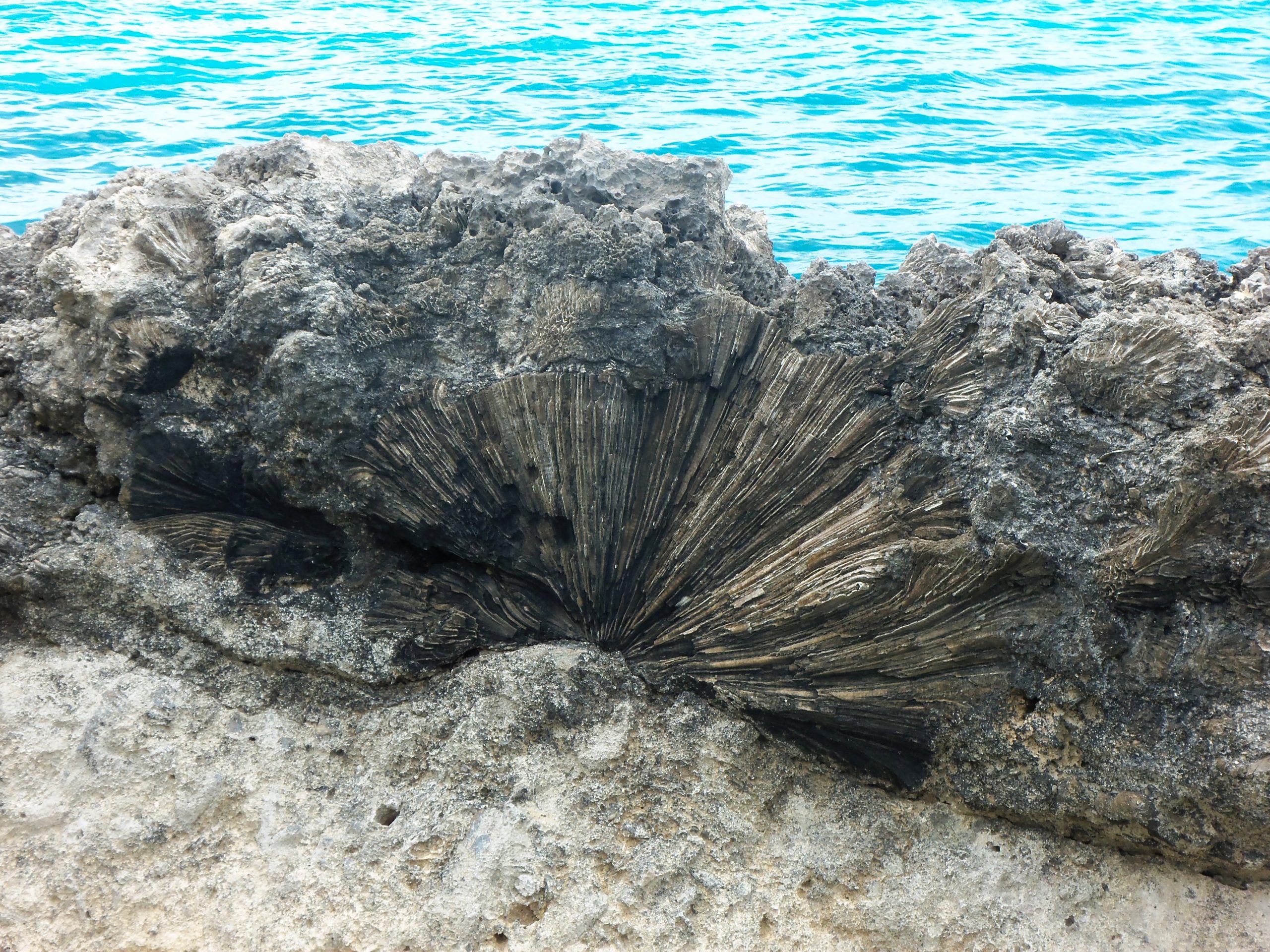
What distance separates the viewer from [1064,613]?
2.02 meters

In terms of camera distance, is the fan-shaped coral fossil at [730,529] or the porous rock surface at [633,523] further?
the fan-shaped coral fossil at [730,529]

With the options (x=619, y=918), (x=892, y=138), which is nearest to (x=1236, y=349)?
(x=619, y=918)

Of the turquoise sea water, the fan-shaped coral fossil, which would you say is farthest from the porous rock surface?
the turquoise sea water

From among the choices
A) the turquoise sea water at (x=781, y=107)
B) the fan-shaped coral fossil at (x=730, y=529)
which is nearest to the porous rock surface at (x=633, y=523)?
the fan-shaped coral fossil at (x=730, y=529)

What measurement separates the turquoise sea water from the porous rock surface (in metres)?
3.01

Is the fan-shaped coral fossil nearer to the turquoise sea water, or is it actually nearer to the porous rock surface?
the porous rock surface

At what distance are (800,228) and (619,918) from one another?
409 centimetres

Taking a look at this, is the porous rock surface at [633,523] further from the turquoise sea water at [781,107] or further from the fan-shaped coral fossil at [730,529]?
the turquoise sea water at [781,107]

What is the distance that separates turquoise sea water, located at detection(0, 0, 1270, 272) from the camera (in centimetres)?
562

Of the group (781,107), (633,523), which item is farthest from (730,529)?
(781,107)

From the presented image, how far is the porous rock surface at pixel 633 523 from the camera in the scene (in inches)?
78.1

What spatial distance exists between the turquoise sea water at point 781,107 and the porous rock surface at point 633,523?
3.01 meters

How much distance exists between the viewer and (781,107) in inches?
268

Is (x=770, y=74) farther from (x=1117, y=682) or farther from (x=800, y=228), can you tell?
(x=1117, y=682)
